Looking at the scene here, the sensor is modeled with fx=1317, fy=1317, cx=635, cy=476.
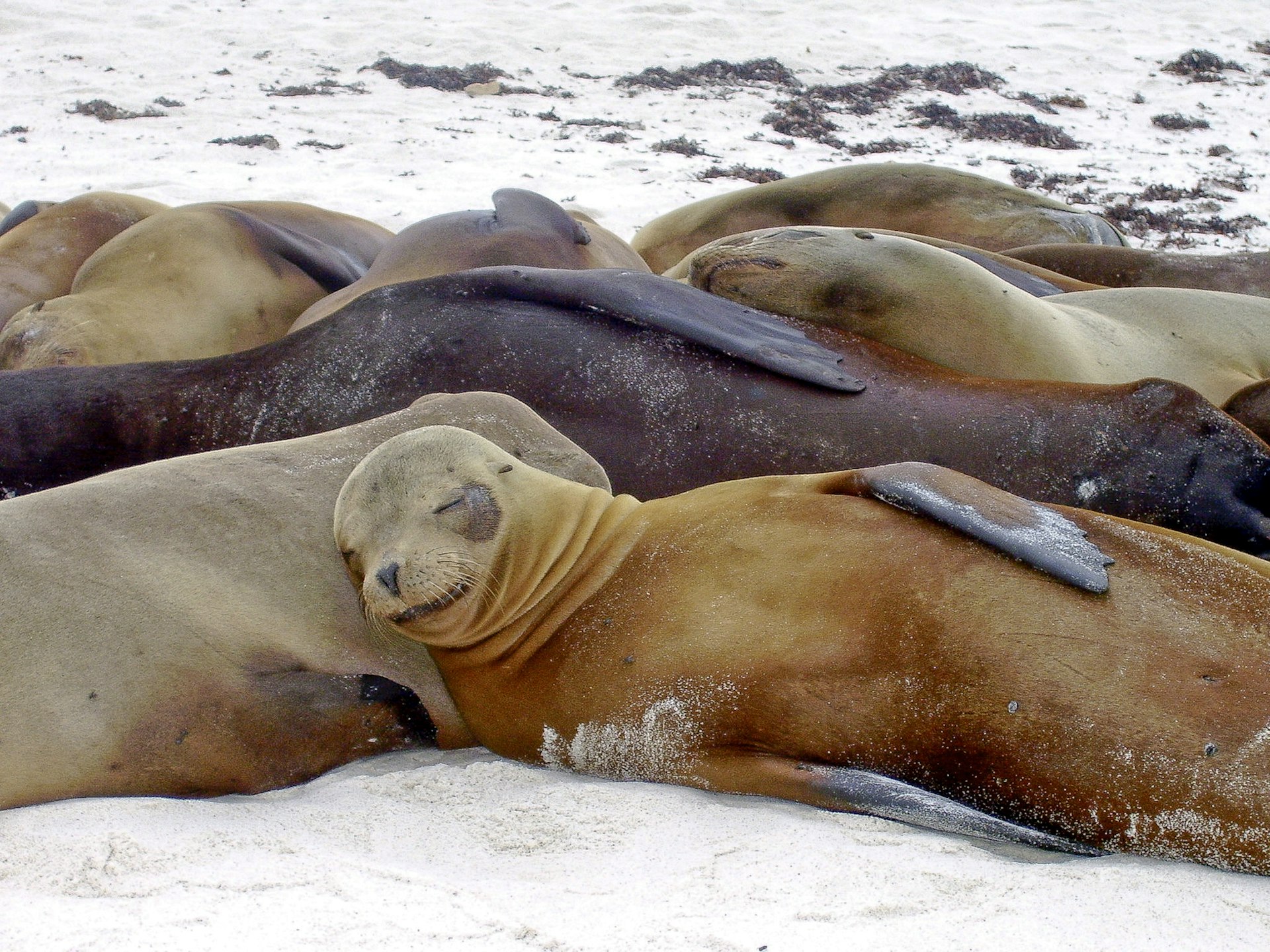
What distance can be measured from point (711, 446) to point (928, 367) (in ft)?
2.39

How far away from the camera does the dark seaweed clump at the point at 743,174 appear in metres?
7.54

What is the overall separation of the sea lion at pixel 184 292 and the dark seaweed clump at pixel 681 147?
3.16 metres

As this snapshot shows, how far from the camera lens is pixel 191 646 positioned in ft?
8.46

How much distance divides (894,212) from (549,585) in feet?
12.2

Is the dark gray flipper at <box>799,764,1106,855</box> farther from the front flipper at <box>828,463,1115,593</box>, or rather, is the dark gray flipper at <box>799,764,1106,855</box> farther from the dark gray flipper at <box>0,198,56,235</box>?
the dark gray flipper at <box>0,198,56,235</box>

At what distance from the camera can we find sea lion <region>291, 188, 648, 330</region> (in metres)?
4.57

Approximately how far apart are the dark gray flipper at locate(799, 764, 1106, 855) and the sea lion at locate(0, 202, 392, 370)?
3328 mm

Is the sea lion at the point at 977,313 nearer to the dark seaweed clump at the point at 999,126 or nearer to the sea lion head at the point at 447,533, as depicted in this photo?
the sea lion head at the point at 447,533

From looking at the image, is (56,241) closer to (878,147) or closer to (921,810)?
(921,810)

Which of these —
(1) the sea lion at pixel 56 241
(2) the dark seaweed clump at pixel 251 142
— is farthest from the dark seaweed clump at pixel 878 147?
Answer: (1) the sea lion at pixel 56 241

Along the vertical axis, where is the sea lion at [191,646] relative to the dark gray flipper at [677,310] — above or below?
below

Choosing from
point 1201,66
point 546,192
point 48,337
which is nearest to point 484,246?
point 48,337

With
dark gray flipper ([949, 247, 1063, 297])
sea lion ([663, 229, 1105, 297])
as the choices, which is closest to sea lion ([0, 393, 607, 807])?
sea lion ([663, 229, 1105, 297])

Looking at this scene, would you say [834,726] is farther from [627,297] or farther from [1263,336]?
[1263,336]
